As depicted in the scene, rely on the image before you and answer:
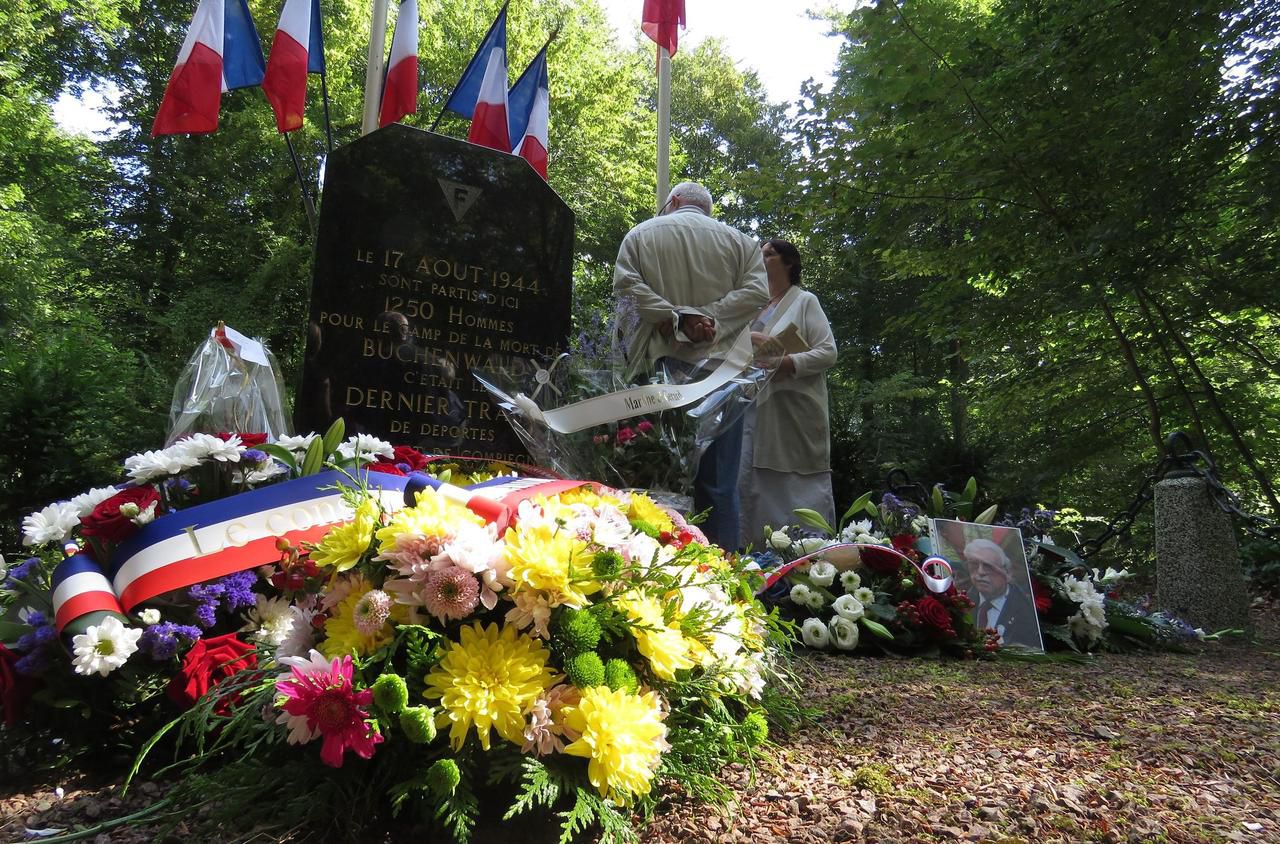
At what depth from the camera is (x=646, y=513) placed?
2.05 m

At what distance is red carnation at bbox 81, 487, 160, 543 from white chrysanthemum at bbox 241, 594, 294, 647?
0.38 metres

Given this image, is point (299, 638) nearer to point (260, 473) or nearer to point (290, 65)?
point (260, 473)

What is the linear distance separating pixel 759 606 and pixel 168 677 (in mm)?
1348

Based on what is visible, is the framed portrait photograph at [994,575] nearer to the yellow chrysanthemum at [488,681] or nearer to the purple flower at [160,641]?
the yellow chrysanthemum at [488,681]

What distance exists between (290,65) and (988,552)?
23.3 ft

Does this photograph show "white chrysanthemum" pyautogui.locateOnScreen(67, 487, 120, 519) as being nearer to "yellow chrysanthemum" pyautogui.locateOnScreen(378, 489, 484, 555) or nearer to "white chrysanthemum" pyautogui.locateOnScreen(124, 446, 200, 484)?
"white chrysanthemum" pyautogui.locateOnScreen(124, 446, 200, 484)

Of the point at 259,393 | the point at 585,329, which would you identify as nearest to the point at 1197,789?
the point at 585,329

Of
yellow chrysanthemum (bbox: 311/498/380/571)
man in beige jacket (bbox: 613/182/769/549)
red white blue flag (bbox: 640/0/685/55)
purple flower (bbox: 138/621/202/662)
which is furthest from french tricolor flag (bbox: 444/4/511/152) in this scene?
yellow chrysanthemum (bbox: 311/498/380/571)

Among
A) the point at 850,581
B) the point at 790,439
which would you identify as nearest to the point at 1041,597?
the point at 850,581

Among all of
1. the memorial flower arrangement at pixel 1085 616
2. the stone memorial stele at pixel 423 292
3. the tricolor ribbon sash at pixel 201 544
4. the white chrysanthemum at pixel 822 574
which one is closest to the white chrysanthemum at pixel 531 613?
the tricolor ribbon sash at pixel 201 544

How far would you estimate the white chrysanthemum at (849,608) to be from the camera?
3.24 metres

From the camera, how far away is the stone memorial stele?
3834 millimetres

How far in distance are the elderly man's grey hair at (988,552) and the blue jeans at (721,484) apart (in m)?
1.14

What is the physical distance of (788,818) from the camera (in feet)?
4.77
